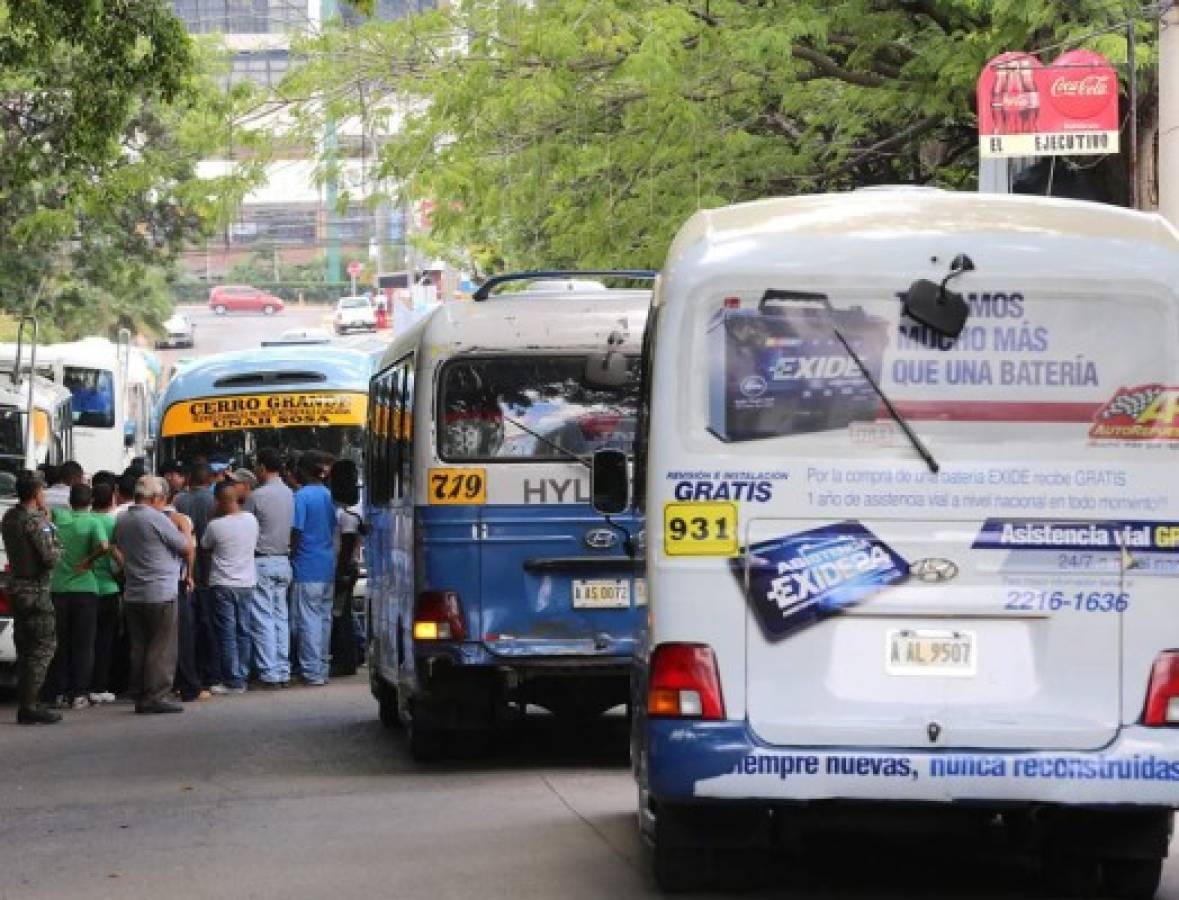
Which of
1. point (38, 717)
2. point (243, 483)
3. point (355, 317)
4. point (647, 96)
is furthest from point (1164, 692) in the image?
point (355, 317)

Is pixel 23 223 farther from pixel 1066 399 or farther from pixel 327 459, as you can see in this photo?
pixel 1066 399

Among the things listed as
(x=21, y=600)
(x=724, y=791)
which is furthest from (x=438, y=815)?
(x=21, y=600)

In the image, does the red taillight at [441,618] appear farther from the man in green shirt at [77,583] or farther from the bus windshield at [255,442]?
the bus windshield at [255,442]

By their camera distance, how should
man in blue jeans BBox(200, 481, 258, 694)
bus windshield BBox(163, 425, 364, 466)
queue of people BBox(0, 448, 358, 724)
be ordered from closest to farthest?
1. queue of people BBox(0, 448, 358, 724)
2. man in blue jeans BBox(200, 481, 258, 694)
3. bus windshield BBox(163, 425, 364, 466)

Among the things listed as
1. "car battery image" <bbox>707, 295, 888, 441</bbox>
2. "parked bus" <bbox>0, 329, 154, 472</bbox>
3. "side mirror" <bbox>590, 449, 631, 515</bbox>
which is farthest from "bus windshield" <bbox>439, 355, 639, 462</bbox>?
"parked bus" <bbox>0, 329, 154, 472</bbox>

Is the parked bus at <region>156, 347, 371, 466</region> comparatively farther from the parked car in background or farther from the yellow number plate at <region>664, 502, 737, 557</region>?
the parked car in background

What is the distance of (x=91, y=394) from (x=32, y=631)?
28.4 m

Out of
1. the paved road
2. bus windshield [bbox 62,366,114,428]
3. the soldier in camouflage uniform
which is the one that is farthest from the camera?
bus windshield [bbox 62,366,114,428]

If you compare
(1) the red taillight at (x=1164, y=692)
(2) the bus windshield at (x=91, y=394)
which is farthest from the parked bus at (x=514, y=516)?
(2) the bus windshield at (x=91, y=394)

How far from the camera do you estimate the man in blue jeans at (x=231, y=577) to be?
21.3 m

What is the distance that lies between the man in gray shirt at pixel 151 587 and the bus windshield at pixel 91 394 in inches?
1026

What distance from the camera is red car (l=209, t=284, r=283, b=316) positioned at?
103000 millimetres

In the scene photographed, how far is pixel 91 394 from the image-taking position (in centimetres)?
4741

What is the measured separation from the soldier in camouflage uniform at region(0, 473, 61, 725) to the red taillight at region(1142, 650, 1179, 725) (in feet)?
38.1
